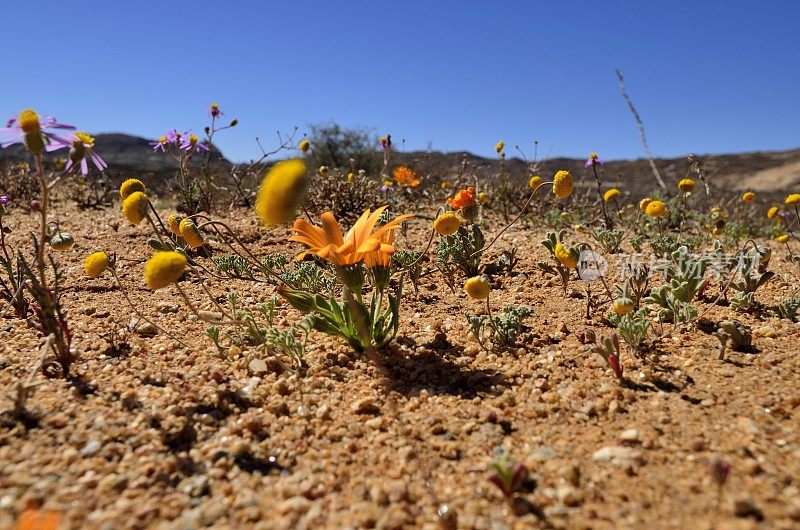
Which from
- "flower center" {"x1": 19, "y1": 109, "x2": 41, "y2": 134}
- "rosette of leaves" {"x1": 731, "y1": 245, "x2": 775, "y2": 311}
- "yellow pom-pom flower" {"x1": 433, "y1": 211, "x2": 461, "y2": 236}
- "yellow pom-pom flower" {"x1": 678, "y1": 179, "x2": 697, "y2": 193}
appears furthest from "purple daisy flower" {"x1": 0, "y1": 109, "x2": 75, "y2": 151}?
"yellow pom-pom flower" {"x1": 678, "y1": 179, "x2": 697, "y2": 193}

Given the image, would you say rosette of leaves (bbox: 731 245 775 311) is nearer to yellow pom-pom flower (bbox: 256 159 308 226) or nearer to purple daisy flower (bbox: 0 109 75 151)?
yellow pom-pom flower (bbox: 256 159 308 226)

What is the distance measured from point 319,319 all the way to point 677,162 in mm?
24094

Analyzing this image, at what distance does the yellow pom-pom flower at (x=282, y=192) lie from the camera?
1858 mm

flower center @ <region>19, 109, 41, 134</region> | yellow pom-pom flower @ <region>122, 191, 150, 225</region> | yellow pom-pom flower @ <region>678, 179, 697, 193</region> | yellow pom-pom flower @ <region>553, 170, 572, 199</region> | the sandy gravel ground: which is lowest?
the sandy gravel ground

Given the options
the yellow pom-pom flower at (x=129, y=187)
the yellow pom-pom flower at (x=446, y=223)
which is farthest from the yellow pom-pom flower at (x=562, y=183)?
the yellow pom-pom flower at (x=129, y=187)

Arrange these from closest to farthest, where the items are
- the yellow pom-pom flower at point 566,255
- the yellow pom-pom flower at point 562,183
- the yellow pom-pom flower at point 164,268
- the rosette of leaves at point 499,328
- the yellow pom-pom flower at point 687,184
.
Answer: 1. the yellow pom-pom flower at point 164,268
2. the rosette of leaves at point 499,328
3. the yellow pom-pom flower at point 566,255
4. the yellow pom-pom flower at point 562,183
5. the yellow pom-pom flower at point 687,184

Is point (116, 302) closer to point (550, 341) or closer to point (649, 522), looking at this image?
point (550, 341)

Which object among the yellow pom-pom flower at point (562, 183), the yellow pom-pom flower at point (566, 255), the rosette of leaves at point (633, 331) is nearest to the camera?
the rosette of leaves at point (633, 331)

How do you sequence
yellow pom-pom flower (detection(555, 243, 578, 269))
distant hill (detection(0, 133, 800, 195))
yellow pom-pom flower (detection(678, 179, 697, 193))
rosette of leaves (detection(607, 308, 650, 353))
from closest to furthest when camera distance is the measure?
rosette of leaves (detection(607, 308, 650, 353))
yellow pom-pom flower (detection(555, 243, 578, 269))
yellow pom-pom flower (detection(678, 179, 697, 193))
distant hill (detection(0, 133, 800, 195))

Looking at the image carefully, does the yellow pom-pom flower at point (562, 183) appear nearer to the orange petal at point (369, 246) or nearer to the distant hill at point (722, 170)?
the orange petal at point (369, 246)

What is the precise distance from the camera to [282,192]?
1.86 meters

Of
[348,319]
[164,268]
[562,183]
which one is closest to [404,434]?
[348,319]

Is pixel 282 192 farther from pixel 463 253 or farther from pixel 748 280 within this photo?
pixel 748 280

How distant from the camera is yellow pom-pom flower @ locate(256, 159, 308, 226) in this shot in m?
1.86
